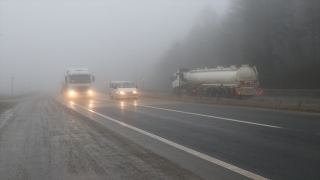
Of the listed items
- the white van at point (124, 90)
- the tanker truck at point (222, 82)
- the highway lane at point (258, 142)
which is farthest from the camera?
the white van at point (124, 90)

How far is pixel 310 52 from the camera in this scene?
47250mm

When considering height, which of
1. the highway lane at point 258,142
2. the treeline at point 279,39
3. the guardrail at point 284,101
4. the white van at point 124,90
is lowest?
the highway lane at point 258,142

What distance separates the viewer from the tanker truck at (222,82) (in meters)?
33.3

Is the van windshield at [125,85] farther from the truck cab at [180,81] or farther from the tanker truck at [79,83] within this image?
the truck cab at [180,81]

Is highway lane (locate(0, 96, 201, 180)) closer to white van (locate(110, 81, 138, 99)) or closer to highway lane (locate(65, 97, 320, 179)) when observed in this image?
highway lane (locate(65, 97, 320, 179))

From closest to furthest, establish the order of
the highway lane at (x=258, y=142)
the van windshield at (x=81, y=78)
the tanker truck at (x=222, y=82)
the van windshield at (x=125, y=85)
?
the highway lane at (x=258, y=142), the tanker truck at (x=222, y=82), the van windshield at (x=125, y=85), the van windshield at (x=81, y=78)

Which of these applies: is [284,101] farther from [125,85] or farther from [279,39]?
[279,39]

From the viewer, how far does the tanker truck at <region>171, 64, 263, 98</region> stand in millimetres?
33281

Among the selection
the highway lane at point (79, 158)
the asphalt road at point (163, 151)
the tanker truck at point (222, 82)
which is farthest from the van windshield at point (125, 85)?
the highway lane at point (79, 158)

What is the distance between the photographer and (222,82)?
35.9 metres

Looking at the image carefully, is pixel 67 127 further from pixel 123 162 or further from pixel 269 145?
pixel 269 145

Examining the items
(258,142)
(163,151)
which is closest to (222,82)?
(258,142)

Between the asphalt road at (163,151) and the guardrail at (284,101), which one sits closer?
the asphalt road at (163,151)

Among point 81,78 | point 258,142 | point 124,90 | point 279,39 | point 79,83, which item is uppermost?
point 279,39
